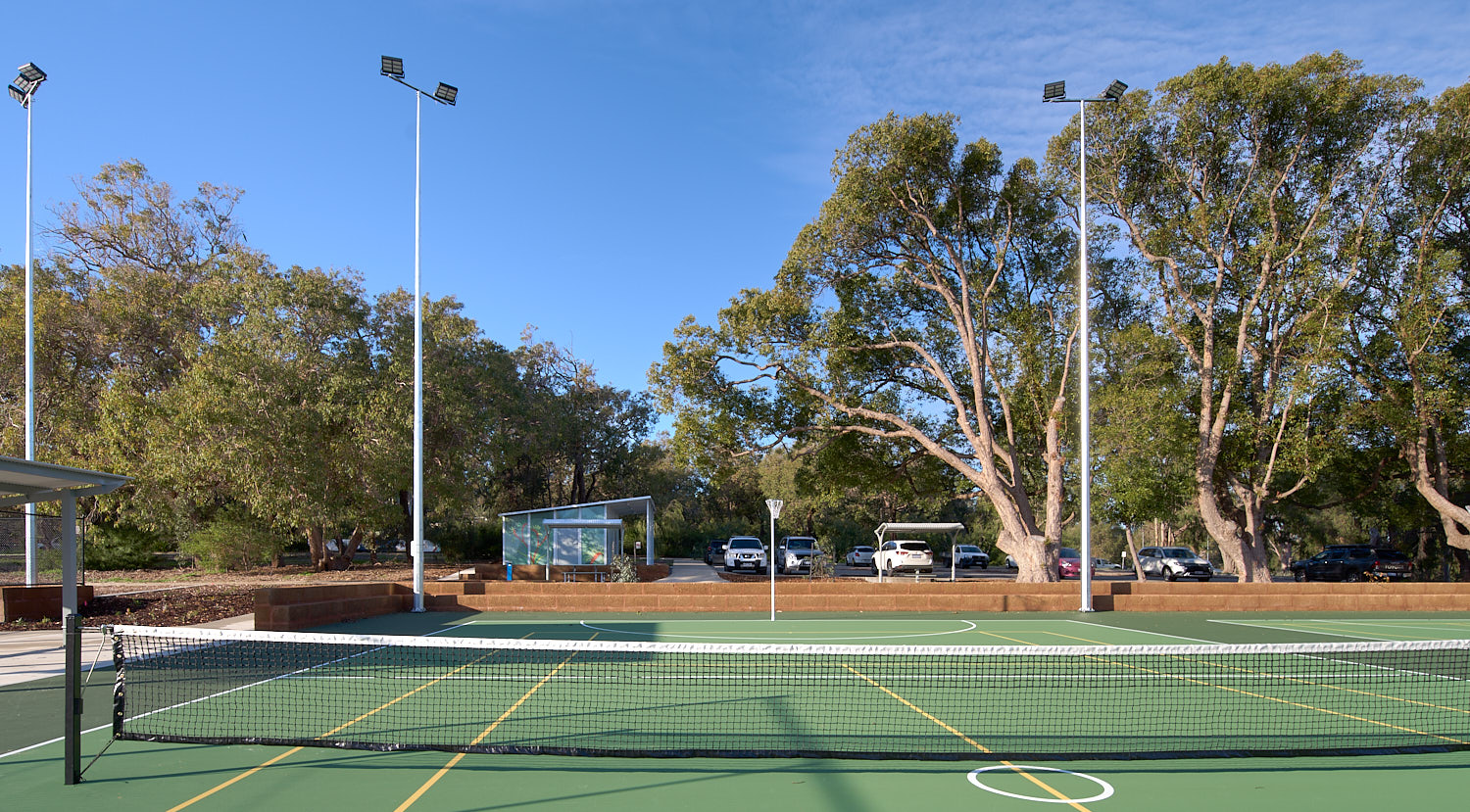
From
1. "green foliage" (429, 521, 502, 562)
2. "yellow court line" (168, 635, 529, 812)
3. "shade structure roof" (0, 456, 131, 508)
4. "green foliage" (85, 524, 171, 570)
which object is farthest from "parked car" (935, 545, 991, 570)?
"shade structure roof" (0, 456, 131, 508)

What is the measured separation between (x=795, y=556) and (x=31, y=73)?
3340 cm

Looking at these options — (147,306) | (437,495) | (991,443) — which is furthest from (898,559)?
(147,306)

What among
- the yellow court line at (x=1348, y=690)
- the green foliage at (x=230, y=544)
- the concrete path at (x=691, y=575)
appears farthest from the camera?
the concrete path at (x=691, y=575)

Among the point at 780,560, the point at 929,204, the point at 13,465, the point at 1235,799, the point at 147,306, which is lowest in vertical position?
the point at 780,560

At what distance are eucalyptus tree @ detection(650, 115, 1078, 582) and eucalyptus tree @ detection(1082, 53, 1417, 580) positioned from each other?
4.00 m

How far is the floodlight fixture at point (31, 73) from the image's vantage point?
2519 centimetres

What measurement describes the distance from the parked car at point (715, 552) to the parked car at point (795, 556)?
8.78m

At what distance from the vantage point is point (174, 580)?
101 ft

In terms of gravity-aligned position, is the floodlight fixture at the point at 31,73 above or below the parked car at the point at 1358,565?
above

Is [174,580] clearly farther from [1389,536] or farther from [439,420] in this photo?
[1389,536]

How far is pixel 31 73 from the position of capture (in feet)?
83.0

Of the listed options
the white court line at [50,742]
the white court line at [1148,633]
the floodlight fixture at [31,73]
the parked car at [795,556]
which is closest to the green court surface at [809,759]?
the white court line at [50,742]

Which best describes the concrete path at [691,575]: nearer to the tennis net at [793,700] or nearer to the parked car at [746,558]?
the parked car at [746,558]

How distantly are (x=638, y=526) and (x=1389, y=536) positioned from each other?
142ft
